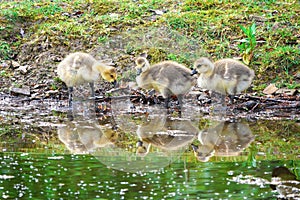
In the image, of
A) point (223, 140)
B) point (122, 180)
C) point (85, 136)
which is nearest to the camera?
point (122, 180)

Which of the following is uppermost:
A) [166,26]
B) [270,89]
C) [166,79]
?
[166,26]

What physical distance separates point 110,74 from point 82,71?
0.34 metres

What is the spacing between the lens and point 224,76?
8.70 m

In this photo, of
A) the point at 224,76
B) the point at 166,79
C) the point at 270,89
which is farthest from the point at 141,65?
the point at 270,89

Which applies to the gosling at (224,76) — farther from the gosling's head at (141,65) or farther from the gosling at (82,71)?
the gosling at (82,71)

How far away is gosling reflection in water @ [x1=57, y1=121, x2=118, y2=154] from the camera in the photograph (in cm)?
693

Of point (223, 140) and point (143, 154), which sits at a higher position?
point (223, 140)

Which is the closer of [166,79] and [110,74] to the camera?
[166,79]

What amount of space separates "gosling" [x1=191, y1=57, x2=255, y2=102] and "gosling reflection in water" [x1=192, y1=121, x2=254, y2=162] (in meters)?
0.85

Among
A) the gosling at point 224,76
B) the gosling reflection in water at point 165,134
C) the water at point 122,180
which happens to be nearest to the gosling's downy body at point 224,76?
the gosling at point 224,76

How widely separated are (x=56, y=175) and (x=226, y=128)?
236 cm

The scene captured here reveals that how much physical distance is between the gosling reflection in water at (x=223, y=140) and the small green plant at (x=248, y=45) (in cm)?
174

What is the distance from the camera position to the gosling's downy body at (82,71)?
9.03m

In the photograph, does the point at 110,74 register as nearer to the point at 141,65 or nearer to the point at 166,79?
the point at 141,65
